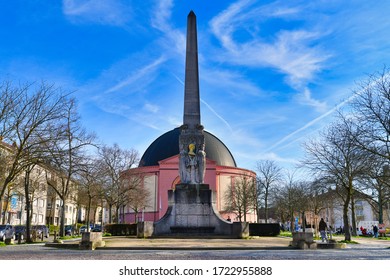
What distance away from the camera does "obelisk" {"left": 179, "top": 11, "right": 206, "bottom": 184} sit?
76.7 ft

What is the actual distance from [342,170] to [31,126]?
2297cm

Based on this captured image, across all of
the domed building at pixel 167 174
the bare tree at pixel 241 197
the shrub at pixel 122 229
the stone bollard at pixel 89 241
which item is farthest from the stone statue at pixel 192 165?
the bare tree at pixel 241 197

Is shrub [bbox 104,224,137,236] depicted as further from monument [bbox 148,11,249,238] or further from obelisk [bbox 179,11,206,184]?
obelisk [bbox 179,11,206,184]

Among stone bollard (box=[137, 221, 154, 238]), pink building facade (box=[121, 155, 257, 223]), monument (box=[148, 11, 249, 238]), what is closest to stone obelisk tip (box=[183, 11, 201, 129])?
monument (box=[148, 11, 249, 238])

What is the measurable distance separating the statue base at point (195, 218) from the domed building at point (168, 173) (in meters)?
37.9

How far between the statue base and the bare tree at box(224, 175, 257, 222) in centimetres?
3533

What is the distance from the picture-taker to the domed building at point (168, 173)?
64125mm

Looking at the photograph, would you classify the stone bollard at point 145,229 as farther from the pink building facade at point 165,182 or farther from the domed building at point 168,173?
the pink building facade at point 165,182

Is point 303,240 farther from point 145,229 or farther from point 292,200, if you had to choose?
point 292,200

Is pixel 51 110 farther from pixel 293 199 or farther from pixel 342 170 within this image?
pixel 293 199

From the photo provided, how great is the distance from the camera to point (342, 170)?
1223 inches

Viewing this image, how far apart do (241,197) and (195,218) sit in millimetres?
38610
